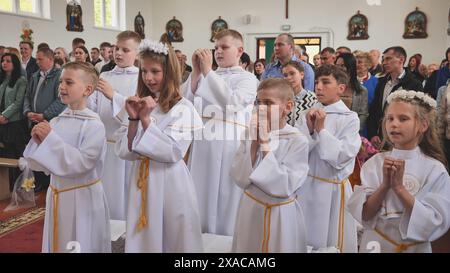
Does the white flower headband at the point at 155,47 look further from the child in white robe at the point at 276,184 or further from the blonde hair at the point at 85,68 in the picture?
the child in white robe at the point at 276,184

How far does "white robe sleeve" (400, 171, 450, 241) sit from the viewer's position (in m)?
2.08

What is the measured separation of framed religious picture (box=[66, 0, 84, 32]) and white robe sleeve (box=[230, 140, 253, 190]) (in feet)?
21.6

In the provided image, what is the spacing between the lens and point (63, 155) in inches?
102

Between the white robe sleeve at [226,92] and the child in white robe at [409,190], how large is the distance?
1.54 meters

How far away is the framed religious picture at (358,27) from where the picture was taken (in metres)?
15.5

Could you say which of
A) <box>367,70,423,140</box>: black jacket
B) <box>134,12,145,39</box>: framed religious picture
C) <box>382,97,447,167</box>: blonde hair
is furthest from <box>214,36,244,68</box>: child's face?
<box>134,12,145,39</box>: framed religious picture

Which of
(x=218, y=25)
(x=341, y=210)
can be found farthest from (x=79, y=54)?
(x=218, y=25)

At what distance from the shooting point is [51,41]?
29.2 ft

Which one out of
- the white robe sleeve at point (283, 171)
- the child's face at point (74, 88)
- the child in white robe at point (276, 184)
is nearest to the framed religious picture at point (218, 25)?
the child's face at point (74, 88)

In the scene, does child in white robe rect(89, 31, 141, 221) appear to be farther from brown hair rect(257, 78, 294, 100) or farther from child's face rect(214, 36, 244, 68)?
brown hair rect(257, 78, 294, 100)
